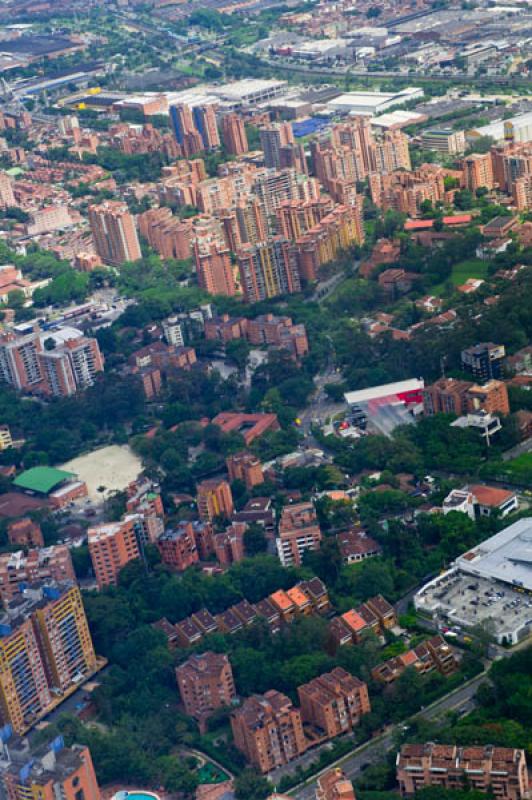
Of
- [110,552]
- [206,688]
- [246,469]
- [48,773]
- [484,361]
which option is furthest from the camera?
[484,361]

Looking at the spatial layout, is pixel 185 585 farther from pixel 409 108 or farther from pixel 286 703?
pixel 409 108

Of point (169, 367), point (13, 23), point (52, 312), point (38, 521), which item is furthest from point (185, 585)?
point (13, 23)

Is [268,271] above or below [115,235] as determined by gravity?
above

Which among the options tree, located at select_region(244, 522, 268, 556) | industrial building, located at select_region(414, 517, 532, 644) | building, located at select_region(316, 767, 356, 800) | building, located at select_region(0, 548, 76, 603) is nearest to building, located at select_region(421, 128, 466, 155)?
tree, located at select_region(244, 522, 268, 556)

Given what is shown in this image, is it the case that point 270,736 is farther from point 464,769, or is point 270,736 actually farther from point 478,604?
point 478,604

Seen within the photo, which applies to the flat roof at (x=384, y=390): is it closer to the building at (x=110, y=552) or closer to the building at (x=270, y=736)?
the building at (x=110, y=552)

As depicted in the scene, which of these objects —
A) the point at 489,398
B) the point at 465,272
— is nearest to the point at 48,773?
the point at 489,398

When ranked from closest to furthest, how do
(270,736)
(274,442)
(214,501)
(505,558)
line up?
(270,736) < (505,558) < (214,501) < (274,442)
